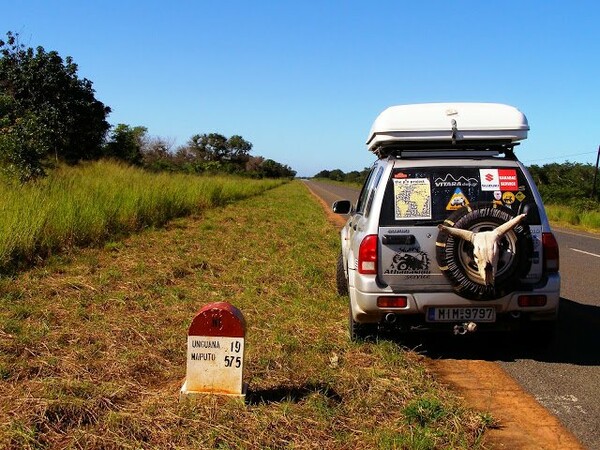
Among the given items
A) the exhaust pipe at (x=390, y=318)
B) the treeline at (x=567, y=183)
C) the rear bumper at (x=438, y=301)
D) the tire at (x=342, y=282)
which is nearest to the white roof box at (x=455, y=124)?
the rear bumper at (x=438, y=301)

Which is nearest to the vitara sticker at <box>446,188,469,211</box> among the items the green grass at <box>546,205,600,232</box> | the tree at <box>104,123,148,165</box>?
the green grass at <box>546,205,600,232</box>

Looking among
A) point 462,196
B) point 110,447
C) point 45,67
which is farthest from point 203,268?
point 45,67

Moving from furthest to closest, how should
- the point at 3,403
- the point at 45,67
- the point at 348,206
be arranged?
the point at 45,67
the point at 348,206
the point at 3,403

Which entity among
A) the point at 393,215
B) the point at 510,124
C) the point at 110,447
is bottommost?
the point at 110,447

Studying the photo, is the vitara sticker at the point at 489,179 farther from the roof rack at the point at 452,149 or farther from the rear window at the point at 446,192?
the roof rack at the point at 452,149

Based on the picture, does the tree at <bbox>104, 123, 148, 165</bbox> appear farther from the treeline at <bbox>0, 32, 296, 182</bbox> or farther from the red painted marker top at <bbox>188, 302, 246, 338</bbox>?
the red painted marker top at <bbox>188, 302, 246, 338</bbox>

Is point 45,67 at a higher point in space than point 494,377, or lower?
higher

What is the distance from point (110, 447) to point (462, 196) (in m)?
3.38

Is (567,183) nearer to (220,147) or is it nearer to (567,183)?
(567,183)

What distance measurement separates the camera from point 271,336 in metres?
5.28

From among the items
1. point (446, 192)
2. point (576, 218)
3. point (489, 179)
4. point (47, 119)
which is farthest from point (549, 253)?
point (576, 218)

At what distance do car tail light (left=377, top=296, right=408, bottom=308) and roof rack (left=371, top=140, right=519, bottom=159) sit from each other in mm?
1418

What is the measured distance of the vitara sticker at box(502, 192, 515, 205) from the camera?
4.72 metres

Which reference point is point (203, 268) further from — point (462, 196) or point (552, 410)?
point (552, 410)
